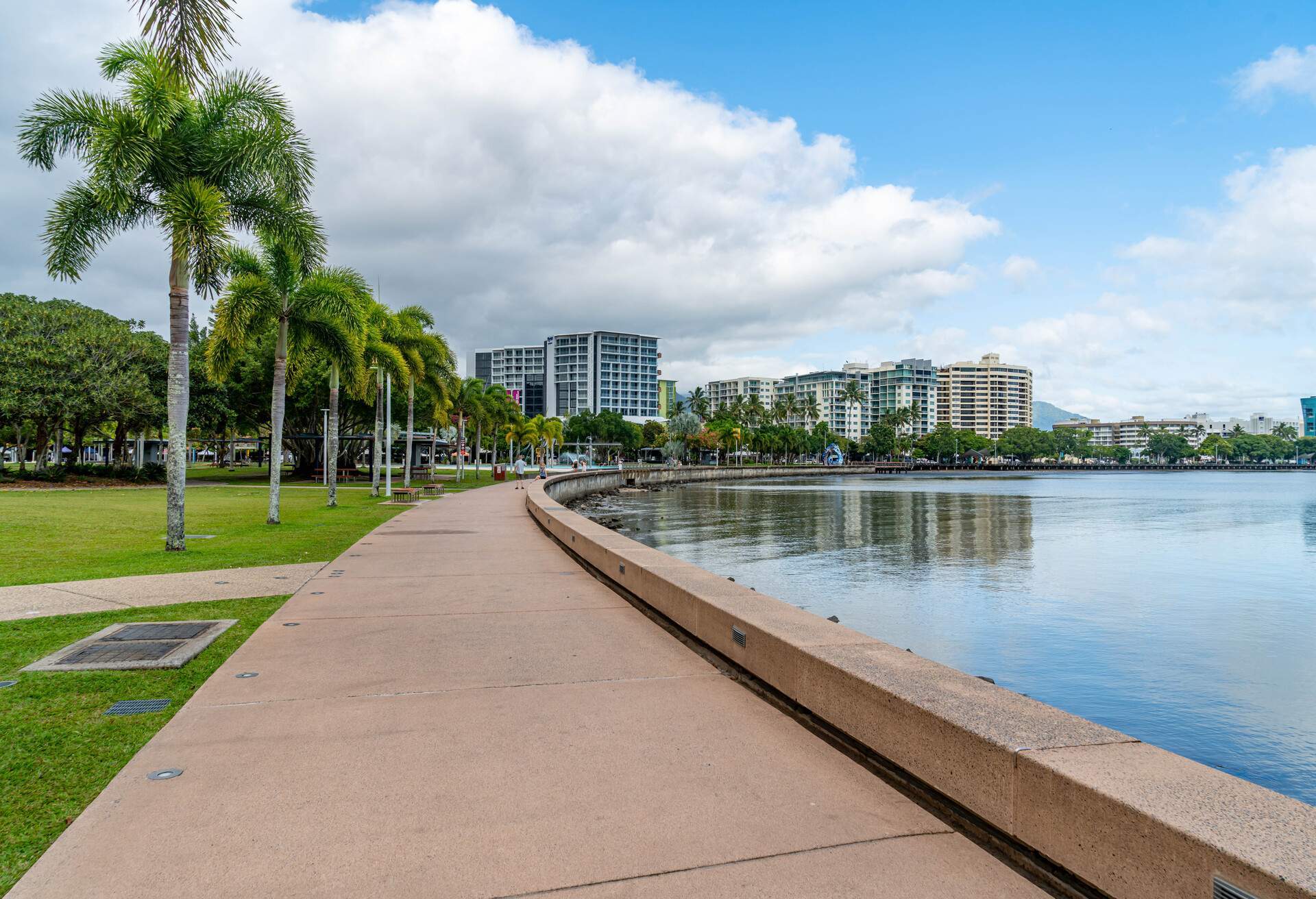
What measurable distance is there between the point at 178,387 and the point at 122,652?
9.11m

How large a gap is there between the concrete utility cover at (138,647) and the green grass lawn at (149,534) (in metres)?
4.10

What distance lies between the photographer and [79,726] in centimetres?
491

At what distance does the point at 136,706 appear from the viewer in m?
5.33

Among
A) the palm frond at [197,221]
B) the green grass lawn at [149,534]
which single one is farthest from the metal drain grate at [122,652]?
the palm frond at [197,221]

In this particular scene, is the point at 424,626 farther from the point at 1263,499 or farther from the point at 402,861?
the point at 1263,499

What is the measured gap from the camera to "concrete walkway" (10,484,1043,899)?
127 inches

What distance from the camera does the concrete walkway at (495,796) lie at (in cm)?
323

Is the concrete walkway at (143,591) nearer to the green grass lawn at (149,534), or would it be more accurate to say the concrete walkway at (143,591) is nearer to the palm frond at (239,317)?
the green grass lawn at (149,534)

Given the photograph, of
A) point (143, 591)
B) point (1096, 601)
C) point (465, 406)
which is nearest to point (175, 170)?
point (143, 591)

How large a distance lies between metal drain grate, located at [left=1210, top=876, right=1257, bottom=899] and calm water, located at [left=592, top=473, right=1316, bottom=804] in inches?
244

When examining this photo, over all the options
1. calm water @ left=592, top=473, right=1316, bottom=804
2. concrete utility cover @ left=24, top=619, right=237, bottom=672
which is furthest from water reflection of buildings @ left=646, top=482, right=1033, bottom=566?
concrete utility cover @ left=24, top=619, right=237, bottom=672

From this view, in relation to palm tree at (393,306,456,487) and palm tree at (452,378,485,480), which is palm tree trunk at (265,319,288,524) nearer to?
palm tree at (393,306,456,487)

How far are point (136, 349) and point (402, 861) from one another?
47748 millimetres

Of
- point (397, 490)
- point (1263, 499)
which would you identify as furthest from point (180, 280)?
point (1263, 499)
